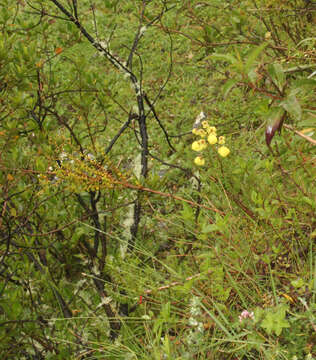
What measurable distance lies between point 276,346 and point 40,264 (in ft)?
3.16

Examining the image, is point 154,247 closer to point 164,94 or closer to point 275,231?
point 275,231

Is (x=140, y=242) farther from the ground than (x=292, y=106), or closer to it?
closer to it

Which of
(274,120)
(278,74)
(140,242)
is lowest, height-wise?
(140,242)

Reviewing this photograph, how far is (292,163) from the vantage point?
2.08 meters

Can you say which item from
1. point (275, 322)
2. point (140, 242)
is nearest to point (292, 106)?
point (275, 322)

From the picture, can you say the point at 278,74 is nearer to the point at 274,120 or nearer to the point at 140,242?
the point at 274,120

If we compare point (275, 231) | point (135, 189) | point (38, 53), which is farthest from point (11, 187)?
point (275, 231)

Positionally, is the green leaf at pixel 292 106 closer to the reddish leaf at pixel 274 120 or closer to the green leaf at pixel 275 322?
the reddish leaf at pixel 274 120

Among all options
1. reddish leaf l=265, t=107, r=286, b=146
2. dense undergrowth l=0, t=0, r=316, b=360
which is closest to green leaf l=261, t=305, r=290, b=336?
dense undergrowth l=0, t=0, r=316, b=360

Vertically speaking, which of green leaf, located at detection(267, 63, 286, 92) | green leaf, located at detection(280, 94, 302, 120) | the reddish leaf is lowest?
the reddish leaf

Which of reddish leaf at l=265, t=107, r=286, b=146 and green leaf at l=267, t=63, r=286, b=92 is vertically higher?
green leaf at l=267, t=63, r=286, b=92

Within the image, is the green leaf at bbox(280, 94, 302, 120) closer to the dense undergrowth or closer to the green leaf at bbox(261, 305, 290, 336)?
the dense undergrowth

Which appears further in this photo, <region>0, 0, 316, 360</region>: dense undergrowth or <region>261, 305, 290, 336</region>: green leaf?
<region>0, 0, 316, 360</region>: dense undergrowth

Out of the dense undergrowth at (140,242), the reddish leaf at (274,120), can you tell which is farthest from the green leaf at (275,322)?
the reddish leaf at (274,120)
